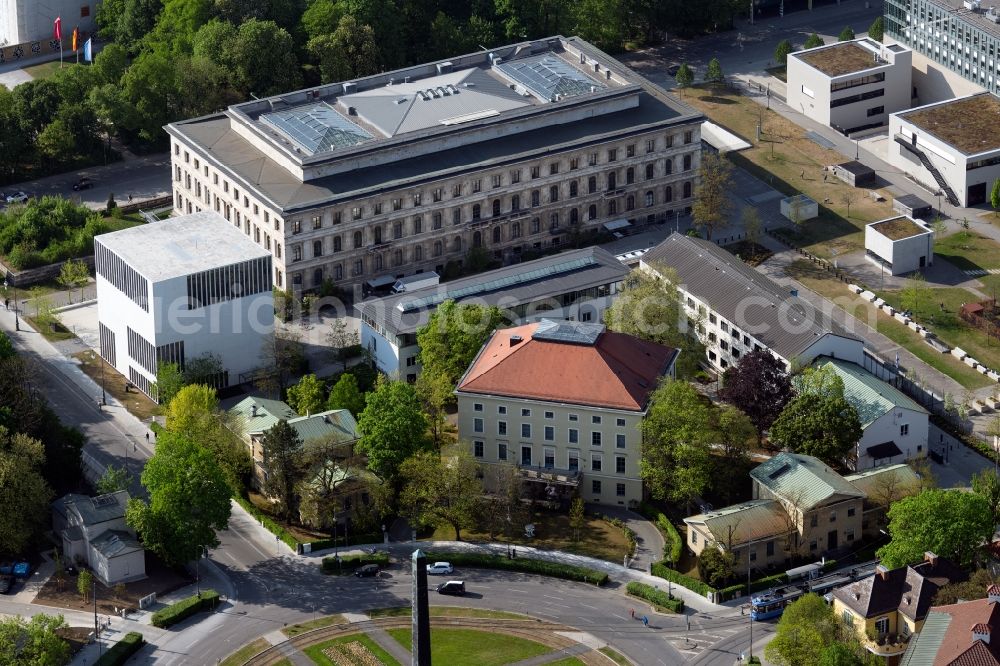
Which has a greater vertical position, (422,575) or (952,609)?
(422,575)

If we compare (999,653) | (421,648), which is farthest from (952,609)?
(421,648)

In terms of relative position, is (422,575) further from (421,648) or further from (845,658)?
(845,658)

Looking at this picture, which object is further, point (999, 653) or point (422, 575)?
point (999, 653)

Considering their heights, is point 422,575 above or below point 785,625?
above

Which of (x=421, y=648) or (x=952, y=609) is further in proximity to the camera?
(x=952, y=609)

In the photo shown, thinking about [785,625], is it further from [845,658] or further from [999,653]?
[999,653]

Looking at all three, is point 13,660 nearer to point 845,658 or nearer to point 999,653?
point 845,658

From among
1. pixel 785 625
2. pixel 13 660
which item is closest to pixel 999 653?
pixel 785 625

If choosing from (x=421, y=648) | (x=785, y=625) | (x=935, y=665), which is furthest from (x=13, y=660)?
(x=935, y=665)
